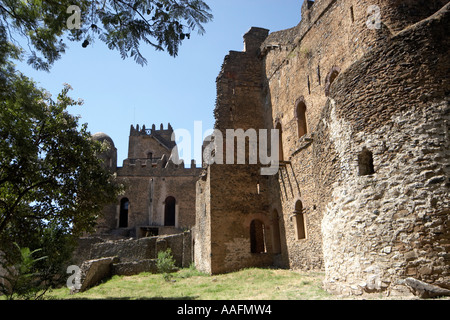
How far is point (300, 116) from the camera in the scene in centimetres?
1382

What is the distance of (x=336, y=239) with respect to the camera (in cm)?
710

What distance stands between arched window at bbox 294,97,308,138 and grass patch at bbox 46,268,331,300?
5.00 meters

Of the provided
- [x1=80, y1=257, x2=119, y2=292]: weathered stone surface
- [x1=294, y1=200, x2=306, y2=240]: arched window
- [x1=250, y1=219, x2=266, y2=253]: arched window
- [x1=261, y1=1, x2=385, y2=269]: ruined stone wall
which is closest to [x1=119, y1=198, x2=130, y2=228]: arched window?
[x1=80, y1=257, x2=119, y2=292]: weathered stone surface

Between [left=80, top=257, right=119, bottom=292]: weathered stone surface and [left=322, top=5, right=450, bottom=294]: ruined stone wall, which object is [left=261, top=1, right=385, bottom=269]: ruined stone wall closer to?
[left=322, top=5, right=450, bottom=294]: ruined stone wall

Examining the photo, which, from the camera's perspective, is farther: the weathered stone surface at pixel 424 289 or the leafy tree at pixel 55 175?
the leafy tree at pixel 55 175

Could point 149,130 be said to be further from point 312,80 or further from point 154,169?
point 312,80

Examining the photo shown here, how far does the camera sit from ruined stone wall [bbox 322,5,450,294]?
5633 millimetres

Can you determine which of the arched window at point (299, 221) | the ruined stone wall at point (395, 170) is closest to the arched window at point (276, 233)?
the arched window at point (299, 221)

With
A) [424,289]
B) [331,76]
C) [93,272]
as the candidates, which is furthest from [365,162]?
[93,272]

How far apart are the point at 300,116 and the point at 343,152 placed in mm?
6819

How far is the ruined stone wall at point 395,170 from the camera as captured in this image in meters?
5.63

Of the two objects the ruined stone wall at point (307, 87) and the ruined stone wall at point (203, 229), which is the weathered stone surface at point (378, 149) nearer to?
the ruined stone wall at point (307, 87)

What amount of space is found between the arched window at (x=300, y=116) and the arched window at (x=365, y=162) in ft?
22.3

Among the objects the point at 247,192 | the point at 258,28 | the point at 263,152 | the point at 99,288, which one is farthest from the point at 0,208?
the point at 258,28
